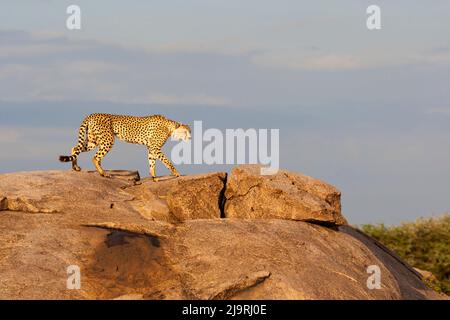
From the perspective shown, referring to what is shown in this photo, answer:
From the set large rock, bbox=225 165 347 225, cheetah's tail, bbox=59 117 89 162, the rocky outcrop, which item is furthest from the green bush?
cheetah's tail, bbox=59 117 89 162

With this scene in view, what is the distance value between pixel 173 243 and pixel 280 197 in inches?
142

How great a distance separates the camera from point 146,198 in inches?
800

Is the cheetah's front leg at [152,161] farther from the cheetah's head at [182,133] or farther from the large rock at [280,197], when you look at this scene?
the large rock at [280,197]

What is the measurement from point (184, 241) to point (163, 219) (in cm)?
192

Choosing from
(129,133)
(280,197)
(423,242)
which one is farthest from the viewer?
(423,242)

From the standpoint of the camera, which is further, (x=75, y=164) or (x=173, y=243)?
(x=75, y=164)

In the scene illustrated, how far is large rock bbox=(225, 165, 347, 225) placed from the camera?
64.2 ft

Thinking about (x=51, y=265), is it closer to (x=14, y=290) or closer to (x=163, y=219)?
(x=14, y=290)

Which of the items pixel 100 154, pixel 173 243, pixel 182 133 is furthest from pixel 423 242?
pixel 173 243

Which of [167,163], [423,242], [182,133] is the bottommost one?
[423,242]

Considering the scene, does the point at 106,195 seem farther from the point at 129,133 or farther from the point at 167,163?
the point at 129,133

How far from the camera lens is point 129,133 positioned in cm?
2475

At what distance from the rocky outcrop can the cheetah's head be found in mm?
3543

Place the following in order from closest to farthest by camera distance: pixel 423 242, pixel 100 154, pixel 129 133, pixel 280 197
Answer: pixel 280 197 < pixel 100 154 < pixel 129 133 < pixel 423 242
